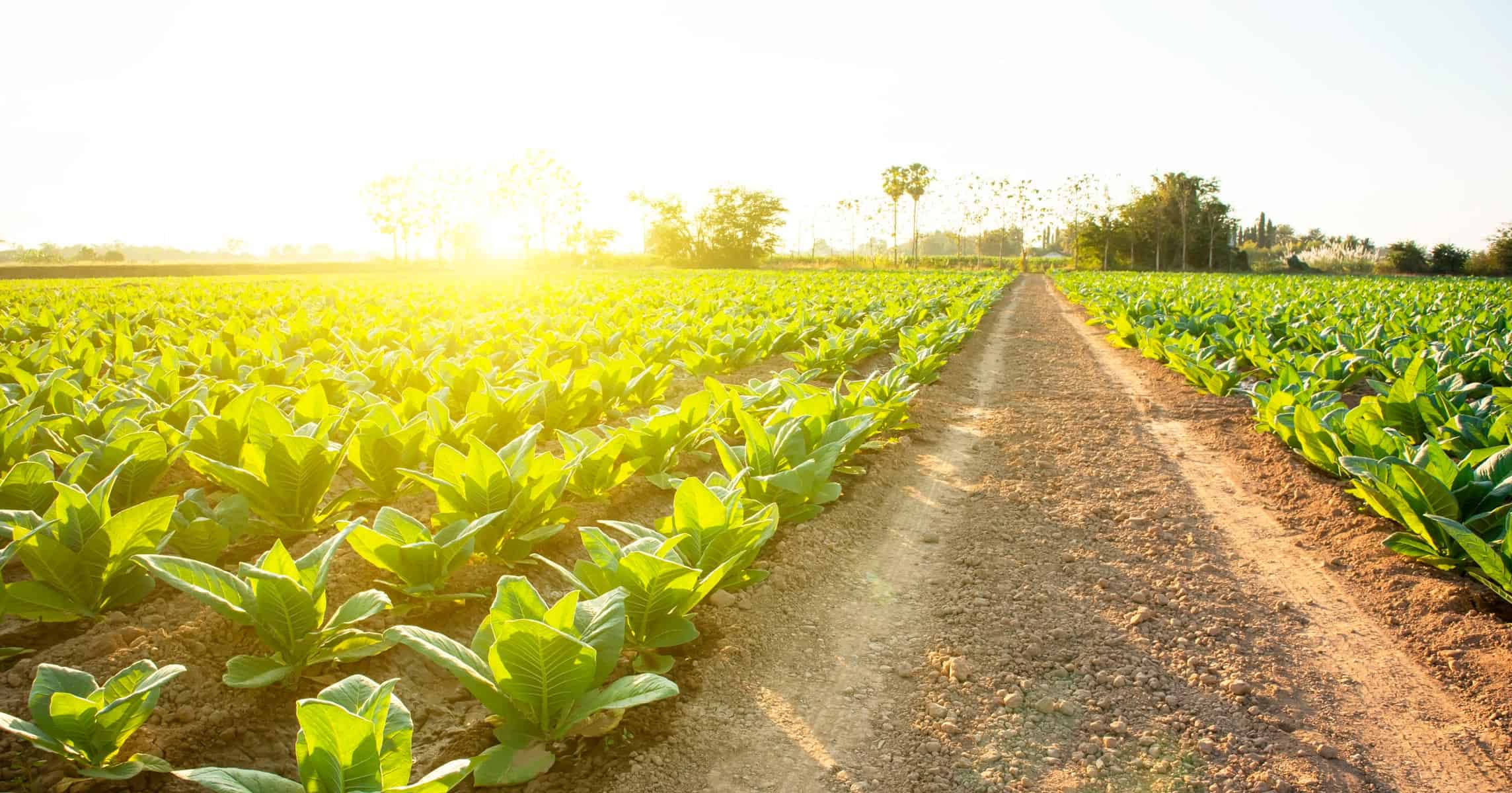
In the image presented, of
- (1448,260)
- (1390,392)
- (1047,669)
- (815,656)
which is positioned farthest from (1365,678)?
(1448,260)

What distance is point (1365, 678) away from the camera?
286cm

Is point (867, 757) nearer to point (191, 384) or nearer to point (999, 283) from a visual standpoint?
point (191, 384)

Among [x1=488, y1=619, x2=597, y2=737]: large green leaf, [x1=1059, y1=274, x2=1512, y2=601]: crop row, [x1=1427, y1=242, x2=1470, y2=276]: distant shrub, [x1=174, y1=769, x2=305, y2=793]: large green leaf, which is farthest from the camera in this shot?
[x1=1427, y1=242, x2=1470, y2=276]: distant shrub

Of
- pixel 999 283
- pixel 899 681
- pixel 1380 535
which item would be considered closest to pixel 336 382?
pixel 899 681

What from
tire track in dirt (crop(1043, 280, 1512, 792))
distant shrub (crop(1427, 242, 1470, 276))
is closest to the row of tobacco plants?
tire track in dirt (crop(1043, 280, 1512, 792))

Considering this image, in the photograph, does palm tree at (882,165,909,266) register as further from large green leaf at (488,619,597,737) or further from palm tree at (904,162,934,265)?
large green leaf at (488,619,597,737)

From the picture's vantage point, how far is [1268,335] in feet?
35.8

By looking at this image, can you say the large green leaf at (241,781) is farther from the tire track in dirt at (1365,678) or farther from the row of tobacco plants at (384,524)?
the tire track in dirt at (1365,678)

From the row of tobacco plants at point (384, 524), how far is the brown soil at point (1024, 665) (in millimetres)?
138

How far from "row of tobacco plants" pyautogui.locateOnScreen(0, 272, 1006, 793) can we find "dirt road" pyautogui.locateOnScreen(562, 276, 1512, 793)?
28 centimetres

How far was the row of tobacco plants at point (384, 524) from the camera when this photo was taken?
1972mm

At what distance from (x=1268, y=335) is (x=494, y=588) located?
11645 millimetres

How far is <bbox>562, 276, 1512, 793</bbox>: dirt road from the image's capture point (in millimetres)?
2342

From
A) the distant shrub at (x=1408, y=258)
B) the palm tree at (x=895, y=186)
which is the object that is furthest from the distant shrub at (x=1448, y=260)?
the palm tree at (x=895, y=186)
